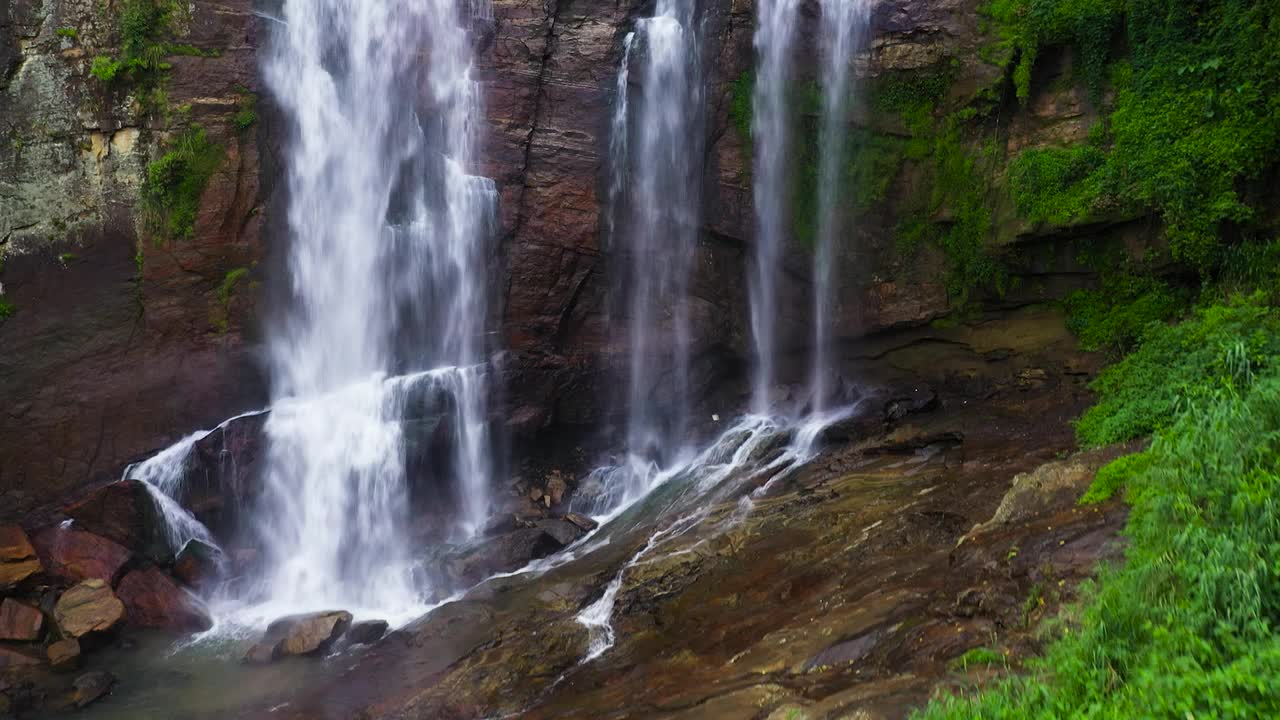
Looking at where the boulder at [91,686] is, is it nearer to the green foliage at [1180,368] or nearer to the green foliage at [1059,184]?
the green foliage at [1180,368]

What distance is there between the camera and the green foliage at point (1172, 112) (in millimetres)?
11383

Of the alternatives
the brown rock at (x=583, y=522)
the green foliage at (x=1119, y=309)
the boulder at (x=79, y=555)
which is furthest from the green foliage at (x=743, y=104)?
the boulder at (x=79, y=555)

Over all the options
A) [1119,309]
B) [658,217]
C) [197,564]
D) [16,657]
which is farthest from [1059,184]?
[16,657]

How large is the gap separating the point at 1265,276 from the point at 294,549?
15610 millimetres

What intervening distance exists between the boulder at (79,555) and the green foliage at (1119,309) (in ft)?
52.5

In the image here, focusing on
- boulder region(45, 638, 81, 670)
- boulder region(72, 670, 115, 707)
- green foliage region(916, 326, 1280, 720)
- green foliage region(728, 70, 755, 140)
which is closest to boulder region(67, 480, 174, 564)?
boulder region(45, 638, 81, 670)

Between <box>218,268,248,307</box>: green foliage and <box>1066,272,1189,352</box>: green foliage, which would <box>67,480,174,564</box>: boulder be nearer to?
<box>218,268,248,307</box>: green foliage

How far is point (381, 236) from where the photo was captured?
16219mm

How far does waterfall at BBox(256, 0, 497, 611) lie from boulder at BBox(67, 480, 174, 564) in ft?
6.74

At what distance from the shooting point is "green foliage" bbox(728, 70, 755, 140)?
1597 cm

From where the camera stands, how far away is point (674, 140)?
53.9ft

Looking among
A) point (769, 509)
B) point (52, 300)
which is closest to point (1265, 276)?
→ point (769, 509)

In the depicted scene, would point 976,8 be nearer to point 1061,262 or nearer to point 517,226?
point 1061,262

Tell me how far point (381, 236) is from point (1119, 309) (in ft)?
42.7
